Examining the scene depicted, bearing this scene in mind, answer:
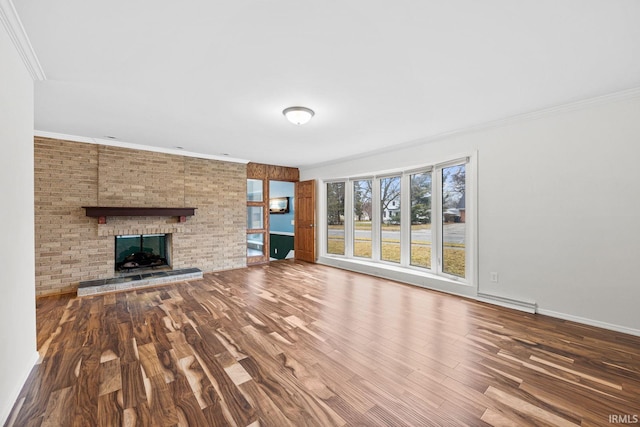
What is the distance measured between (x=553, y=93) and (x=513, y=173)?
1.01 m

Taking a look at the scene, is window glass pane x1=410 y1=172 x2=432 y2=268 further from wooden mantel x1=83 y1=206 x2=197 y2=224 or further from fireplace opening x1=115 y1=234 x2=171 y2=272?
fireplace opening x1=115 y1=234 x2=171 y2=272

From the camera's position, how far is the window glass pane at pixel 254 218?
6.38 metres

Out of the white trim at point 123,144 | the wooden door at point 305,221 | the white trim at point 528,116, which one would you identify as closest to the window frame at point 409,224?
the wooden door at point 305,221

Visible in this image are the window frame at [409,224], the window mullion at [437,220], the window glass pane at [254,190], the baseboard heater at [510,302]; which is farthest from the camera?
the window glass pane at [254,190]

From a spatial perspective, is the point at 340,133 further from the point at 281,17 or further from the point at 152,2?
the point at 152,2

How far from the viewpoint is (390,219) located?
17.4 ft

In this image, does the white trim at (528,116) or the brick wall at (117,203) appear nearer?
the white trim at (528,116)

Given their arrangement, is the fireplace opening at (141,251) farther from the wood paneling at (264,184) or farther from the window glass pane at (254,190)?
the window glass pane at (254,190)

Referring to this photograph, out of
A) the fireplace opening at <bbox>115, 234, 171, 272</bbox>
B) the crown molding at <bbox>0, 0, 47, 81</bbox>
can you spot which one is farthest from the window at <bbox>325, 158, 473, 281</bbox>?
the crown molding at <bbox>0, 0, 47, 81</bbox>

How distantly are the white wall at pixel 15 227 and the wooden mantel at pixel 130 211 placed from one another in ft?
7.72

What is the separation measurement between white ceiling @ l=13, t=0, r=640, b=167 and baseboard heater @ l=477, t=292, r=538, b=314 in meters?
2.34

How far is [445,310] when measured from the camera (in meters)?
3.34

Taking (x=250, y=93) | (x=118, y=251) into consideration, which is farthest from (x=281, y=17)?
(x=118, y=251)

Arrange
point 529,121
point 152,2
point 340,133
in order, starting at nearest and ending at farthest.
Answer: point 152,2
point 529,121
point 340,133
